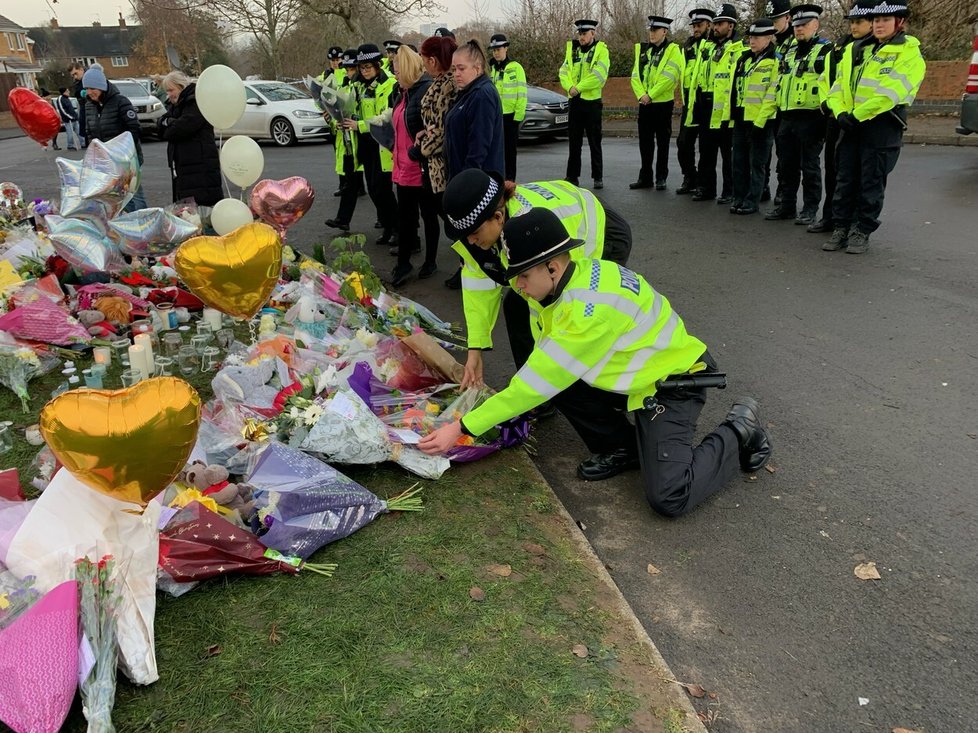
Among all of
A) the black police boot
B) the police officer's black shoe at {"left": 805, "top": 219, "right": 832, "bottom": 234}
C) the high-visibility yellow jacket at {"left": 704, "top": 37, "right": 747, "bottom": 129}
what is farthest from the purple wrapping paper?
the high-visibility yellow jacket at {"left": 704, "top": 37, "right": 747, "bottom": 129}

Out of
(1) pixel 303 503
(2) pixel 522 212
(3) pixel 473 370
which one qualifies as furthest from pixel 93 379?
(2) pixel 522 212

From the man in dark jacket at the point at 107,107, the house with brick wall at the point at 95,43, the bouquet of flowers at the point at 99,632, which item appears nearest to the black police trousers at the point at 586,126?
the man in dark jacket at the point at 107,107

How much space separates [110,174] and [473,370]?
3905 mm

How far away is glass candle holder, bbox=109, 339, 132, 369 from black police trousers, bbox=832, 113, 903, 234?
20.5 feet

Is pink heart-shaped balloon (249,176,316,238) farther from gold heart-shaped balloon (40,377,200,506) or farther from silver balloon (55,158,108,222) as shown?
gold heart-shaped balloon (40,377,200,506)

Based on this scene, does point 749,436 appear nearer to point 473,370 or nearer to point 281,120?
point 473,370

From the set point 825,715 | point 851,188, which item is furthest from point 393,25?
point 825,715

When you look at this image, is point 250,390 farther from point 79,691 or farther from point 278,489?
point 79,691

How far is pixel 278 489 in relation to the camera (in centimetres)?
304

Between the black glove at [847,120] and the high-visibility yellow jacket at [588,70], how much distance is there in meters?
3.85

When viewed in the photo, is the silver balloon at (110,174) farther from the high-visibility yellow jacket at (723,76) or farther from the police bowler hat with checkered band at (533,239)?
the high-visibility yellow jacket at (723,76)

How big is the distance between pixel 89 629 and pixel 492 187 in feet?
7.33

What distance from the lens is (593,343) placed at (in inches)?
120

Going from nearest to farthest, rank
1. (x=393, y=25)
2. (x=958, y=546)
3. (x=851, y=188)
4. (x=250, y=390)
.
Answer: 1. (x=958, y=546)
2. (x=250, y=390)
3. (x=851, y=188)
4. (x=393, y=25)
